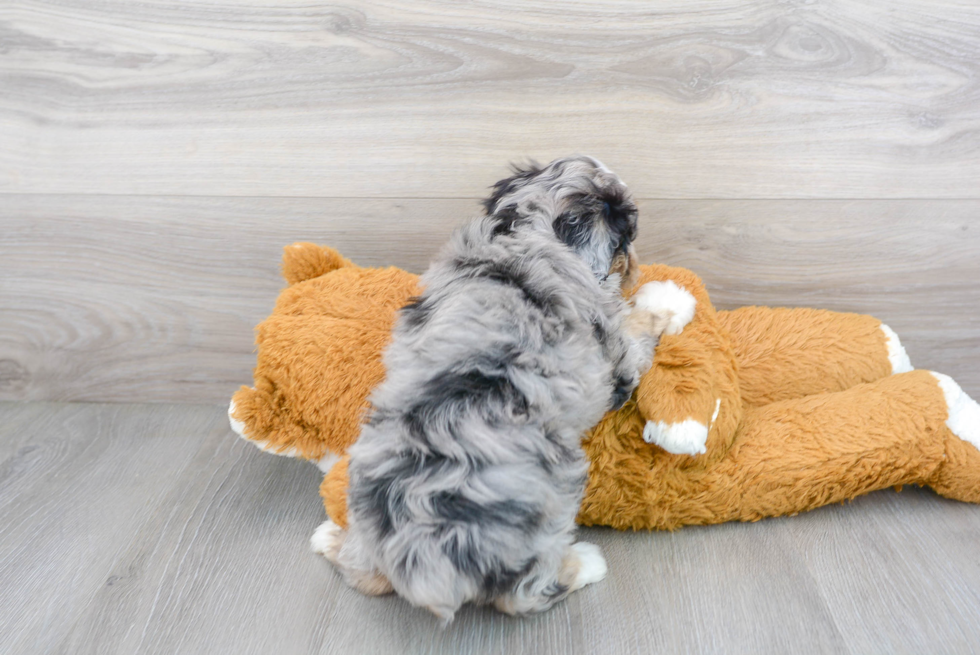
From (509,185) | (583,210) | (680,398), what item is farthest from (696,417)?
(509,185)

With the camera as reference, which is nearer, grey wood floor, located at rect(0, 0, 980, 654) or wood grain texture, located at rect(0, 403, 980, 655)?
wood grain texture, located at rect(0, 403, 980, 655)

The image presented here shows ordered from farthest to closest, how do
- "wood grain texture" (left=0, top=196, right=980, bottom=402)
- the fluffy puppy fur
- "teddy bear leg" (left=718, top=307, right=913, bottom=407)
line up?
"wood grain texture" (left=0, top=196, right=980, bottom=402) → "teddy bear leg" (left=718, top=307, right=913, bottom=407) → the fluffy puppy fur

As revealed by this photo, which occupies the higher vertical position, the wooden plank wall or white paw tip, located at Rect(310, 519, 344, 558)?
the wooden plank wall

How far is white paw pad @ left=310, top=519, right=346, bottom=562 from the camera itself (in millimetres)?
1463

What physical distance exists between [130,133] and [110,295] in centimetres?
49

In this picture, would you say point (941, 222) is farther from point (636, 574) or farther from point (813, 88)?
point (636, 574)

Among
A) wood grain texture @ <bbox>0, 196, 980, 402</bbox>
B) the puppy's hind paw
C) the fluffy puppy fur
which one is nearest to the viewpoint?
the fluffy puppy fur

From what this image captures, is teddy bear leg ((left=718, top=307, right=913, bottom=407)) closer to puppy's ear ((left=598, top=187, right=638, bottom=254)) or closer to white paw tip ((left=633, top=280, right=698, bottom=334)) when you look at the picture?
white paw tip ((left=633, top=280, right=698, bottom=334))

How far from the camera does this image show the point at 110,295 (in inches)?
78.3

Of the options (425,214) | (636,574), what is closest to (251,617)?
(636,574)

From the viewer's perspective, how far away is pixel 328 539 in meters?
1.49

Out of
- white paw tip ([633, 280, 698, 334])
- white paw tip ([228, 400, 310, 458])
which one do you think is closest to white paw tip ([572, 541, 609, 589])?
white paw tip ([633, 280, 698, 334])

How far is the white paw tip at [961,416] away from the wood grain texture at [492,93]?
0.56 m

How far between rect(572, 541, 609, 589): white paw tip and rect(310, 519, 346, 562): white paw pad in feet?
1.66
